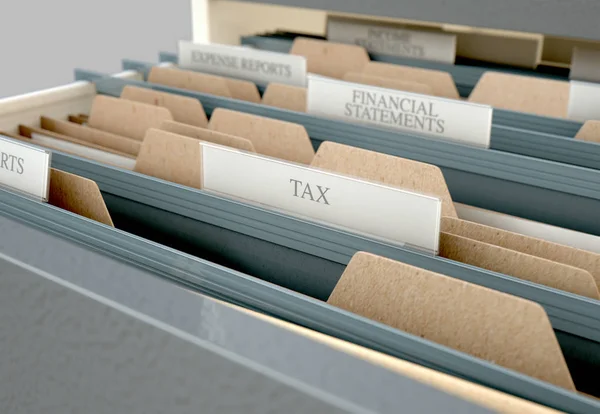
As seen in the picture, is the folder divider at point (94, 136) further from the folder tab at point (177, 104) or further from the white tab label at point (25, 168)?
the white tab label at point (25, 168)

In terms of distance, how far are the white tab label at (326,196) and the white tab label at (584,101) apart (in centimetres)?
49

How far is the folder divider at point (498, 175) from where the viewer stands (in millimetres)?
825

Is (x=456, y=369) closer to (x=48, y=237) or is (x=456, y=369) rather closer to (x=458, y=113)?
(x=48, y=237)

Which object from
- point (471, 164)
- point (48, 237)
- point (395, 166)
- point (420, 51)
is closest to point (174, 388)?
point (48, 237)

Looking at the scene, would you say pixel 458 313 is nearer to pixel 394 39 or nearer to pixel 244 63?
pixel 244 63

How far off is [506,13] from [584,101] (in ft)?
0.66

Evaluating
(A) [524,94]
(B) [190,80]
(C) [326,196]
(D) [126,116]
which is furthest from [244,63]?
(C) [326,196]

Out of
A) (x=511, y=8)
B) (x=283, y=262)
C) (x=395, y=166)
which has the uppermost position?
(x=511, y=8)

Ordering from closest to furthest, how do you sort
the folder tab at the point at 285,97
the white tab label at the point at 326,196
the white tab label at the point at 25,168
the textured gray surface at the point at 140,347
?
the textured gray surface at the point at 140,347, the white tab label at the point at 326,196, the white tab label at the point at 25,168, the folder tab at the point at 285,97

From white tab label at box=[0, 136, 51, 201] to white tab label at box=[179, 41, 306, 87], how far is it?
545 millimetres

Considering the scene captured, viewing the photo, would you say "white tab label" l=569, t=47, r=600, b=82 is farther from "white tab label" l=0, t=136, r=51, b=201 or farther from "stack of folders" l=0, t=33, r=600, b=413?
"white tab label" l=0, t=136, r=51, b=201

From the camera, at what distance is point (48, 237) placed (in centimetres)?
60

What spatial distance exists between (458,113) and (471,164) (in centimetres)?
8

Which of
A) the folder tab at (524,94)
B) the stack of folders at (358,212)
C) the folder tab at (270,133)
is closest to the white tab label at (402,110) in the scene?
the stack of folders at (358,212)
